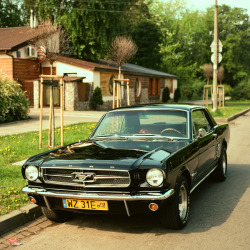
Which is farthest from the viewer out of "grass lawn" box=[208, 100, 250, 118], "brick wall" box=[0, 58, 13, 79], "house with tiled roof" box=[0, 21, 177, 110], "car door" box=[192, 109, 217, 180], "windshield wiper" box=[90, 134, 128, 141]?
"brick wall" box=[0, 58, 13, 79]

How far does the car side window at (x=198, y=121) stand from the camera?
6.08 m

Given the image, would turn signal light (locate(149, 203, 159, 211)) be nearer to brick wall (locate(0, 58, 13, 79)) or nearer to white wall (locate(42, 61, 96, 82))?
white wall (locate(42, 61, 96, 82))

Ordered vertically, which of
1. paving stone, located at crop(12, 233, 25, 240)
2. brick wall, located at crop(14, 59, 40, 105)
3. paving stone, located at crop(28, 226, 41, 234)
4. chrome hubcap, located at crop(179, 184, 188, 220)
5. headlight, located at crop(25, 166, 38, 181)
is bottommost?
paving stone, located at crop(28, 226, 41, 234)

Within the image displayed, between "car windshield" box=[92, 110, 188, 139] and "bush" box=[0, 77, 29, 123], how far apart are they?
39.4 feet

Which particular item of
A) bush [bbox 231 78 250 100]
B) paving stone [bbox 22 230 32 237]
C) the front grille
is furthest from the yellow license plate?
bush [bbox 231 78 250 100]

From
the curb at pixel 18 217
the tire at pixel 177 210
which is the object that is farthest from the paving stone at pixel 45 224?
the tire at pixel 177 210

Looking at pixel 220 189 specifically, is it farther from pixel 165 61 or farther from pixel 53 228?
pixel 165 61

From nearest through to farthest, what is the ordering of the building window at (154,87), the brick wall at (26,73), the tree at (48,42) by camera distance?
the tree at (48,42), the brick wall at (26,73), the building window at (154,87)

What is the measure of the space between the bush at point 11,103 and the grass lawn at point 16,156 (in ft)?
10.7

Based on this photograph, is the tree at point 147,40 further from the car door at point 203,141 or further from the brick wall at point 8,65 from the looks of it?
the car door at point 203,141

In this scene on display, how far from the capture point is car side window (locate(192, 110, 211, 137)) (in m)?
6.08

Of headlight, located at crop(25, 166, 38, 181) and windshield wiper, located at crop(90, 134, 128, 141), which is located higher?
windshield wiper, located at crop(90, 134, 128, 141)

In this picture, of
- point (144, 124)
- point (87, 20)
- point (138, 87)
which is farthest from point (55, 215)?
point (138, 87)

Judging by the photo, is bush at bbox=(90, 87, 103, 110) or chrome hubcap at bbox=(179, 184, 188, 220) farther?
bush at bbox=(90, 87, 103, 110)
